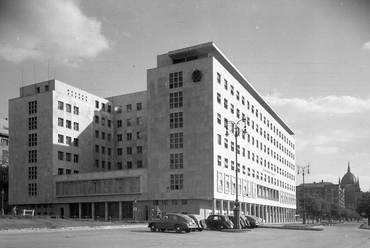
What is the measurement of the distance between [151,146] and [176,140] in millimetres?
4577

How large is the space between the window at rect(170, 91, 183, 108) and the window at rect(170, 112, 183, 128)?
56.0 inches

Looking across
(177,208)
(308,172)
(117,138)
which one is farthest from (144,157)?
(308,172)

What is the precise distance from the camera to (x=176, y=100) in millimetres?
73688

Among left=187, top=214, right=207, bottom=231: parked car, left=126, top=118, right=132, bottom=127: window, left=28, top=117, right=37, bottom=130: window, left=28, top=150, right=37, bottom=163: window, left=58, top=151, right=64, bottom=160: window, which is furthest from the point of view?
left=126, top=118, right=132, bottom=127: window

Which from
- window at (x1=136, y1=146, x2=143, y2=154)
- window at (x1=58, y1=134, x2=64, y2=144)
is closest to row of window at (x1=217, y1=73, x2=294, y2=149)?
window at (x1=136, y1=146, x2=143, y2=154)

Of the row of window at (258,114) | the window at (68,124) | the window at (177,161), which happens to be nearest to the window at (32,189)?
the window at (68,124)

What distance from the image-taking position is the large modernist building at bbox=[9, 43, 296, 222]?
71000mm

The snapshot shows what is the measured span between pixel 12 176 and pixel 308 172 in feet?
179

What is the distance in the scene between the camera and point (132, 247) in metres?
20.8

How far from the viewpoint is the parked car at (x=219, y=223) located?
130 feet

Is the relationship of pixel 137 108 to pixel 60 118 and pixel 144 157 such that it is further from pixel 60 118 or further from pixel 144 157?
pixel 60 118

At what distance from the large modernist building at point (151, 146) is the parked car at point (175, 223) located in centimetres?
2383

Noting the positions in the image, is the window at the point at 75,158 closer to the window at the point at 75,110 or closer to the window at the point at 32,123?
the window at the point at 75,110

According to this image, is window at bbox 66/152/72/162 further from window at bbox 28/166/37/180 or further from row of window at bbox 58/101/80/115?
row of window at bbox 58/101/80/115
